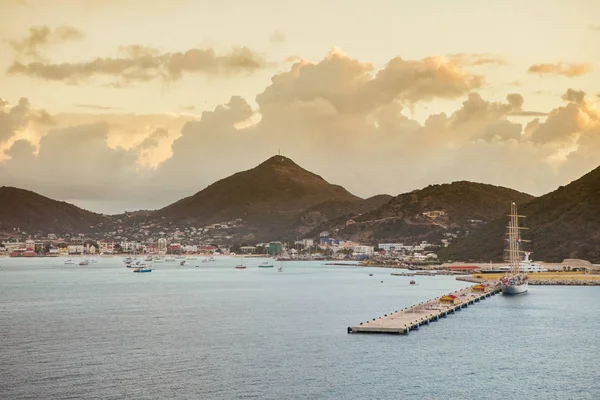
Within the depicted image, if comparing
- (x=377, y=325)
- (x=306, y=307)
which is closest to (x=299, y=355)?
(x=377, y=325)

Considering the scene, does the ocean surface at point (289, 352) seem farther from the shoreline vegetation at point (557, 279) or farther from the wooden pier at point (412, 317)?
the shoreline vegetation at point (557, 279)

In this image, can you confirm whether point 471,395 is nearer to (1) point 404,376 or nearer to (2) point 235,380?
(1) point 404,376

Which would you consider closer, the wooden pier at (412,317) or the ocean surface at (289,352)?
the ocean surface at (289,352)

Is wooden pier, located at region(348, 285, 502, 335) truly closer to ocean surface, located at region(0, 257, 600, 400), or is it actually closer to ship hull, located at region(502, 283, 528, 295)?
ocean surface, located at region(0, 257, 600, 400)

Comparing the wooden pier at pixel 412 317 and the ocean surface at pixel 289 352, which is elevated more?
the wooden pier at pixel 412 317

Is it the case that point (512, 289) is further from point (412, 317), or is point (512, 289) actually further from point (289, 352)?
point (289, 352)

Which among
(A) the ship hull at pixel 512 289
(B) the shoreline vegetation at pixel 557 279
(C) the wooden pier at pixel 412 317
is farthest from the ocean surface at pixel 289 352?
(B) the shoreline vegetation at pixel 557 279
